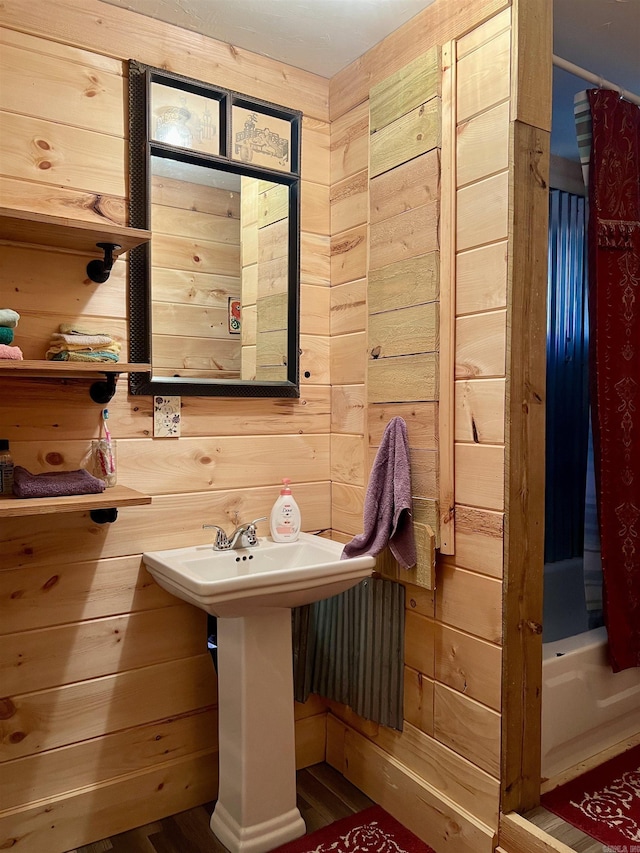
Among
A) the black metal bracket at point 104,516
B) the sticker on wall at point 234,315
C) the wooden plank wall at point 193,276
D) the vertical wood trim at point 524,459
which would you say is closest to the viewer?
the vertical wood trim at point 524,459

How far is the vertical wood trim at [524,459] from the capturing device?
157 cm

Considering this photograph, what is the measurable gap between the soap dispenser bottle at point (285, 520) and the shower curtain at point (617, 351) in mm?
995

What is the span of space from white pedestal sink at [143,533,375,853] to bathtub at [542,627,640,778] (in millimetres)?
656

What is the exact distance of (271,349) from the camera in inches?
82.3

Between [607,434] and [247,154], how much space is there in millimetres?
1460

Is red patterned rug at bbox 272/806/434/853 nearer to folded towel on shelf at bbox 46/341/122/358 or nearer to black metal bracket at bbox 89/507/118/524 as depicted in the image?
black metal bracket at bbox 89/507/118/524

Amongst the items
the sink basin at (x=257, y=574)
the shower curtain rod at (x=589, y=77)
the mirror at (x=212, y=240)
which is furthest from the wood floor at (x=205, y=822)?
the shower curtain rod at (x=589, y=77)

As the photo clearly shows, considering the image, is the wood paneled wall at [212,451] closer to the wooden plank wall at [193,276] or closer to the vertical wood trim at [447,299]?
the vertical wood trim at [447,299]

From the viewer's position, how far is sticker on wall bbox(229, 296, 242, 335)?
201cm

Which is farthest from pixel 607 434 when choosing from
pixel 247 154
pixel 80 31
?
pixel 80 31

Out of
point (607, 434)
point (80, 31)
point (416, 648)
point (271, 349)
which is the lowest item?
point (416, 648)

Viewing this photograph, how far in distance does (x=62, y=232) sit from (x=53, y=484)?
2.06 feet

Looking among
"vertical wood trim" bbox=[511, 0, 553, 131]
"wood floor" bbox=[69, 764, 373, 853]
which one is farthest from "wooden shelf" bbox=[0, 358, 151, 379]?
"wood floor" bbox=[69, 764, 373, 853]

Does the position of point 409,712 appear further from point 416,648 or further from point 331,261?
point 331,261
